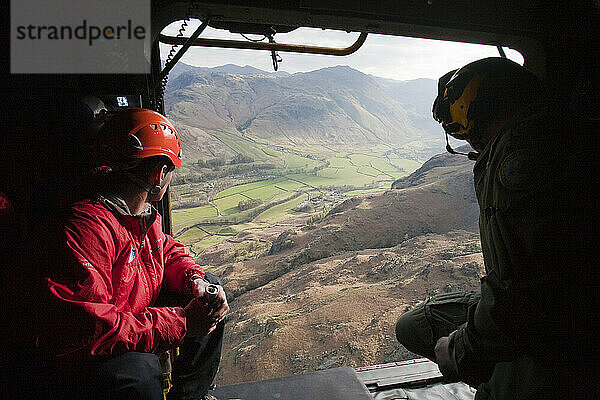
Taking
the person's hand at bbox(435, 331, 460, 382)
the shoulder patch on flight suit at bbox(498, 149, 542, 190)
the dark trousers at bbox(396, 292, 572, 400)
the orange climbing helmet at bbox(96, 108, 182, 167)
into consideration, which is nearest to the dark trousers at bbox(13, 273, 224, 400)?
the orange climbing helmet at bbox(96, 108, 182, 167)

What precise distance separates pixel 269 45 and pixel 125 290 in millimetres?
1728

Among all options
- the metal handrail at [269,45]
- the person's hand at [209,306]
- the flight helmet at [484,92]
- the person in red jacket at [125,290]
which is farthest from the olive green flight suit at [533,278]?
the metal handrail at [269,45]

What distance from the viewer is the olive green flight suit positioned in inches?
51.8

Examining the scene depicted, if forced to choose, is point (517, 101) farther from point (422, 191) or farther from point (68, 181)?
point (422, 191)

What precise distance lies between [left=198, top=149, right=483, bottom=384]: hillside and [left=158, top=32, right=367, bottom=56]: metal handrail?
4253mm

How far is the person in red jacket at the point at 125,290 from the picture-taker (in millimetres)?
1388

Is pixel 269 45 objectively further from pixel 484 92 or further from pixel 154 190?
pixel 484 92

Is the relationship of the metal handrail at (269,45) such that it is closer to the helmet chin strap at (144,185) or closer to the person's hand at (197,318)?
the helmet chin strap at (144,185)

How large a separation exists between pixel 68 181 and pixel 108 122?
365 mm

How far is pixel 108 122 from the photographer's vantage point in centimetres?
189

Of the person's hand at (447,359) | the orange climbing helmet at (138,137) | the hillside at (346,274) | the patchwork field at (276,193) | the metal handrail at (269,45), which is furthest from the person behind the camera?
the patchwork field at (276,193)

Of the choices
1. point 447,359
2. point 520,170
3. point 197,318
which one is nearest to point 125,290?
point 197,318

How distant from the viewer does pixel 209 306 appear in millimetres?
1878

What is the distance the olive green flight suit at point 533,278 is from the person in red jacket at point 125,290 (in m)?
1.22
